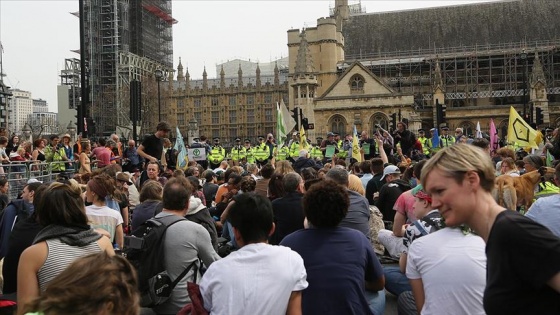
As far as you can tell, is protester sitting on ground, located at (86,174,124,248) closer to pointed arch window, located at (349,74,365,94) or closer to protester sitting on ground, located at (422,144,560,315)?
protester sitting on ground, located at (422,144,560,315)

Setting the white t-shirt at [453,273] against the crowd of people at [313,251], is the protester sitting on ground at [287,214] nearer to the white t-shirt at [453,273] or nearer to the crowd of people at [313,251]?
the crowd of people at [313,251]

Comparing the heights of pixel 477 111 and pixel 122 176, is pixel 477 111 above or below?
above

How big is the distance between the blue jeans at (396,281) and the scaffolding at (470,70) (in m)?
46.2

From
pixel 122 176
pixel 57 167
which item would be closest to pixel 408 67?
pixel 57 167

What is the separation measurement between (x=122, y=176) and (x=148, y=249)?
14.9 ft

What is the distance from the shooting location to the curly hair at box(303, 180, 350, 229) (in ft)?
13.9

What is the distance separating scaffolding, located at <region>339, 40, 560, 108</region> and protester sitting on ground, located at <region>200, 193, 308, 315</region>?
159ft

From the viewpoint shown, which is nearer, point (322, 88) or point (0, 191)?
point (0, 191)

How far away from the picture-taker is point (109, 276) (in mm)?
2150

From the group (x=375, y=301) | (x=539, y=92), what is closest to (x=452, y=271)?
(x=375, y=301)

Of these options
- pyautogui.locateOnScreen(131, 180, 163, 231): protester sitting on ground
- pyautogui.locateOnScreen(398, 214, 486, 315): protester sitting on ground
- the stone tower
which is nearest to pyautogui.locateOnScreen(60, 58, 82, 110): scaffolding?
the stone tower

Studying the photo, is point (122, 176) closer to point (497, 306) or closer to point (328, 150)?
point (497, 306)

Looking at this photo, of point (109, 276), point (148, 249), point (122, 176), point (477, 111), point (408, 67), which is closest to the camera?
point (109, 276)

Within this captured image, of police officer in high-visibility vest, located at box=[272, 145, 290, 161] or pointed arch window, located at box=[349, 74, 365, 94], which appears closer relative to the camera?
police officer in high-visibility vest, located at box=[272, 145, 290, 161]
